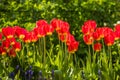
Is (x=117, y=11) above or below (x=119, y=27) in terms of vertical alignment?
below

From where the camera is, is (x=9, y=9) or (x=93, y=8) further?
(x=9, y=9)

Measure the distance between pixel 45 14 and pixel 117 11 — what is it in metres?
1.17

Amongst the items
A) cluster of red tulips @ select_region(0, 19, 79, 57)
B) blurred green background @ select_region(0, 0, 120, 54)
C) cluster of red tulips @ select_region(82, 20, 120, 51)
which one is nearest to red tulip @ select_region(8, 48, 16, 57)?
cluster of red tulips @ select_region(0, 19, 79, 57)

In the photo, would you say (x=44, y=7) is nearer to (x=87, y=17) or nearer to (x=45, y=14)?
(x=45, y=14)

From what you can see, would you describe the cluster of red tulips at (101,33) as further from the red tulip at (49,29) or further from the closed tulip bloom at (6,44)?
the closed tulip bloom at (6,44)

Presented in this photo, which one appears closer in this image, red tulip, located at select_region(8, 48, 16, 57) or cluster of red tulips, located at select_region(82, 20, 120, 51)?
cluster of red tulips, located at select_region(82, 20, 120, 51)

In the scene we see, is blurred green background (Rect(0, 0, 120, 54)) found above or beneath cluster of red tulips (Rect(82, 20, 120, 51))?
beneath

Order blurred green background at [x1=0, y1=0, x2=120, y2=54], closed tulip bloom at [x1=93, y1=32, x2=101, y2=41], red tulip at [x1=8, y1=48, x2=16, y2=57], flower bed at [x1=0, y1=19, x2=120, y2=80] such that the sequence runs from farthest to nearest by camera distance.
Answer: blurred green background at [x1=0, y1=0, x2=120, y2=54]
red tulip at [x1=8, y1=48, x2=16, y2=57]
closed tulip bloom at [x1=93, y1=32, x2=101, y2=41]
flower bed at [x1=0, y1=19, x2=120, y2=80]

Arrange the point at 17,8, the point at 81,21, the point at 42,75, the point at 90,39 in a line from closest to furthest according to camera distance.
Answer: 1. the point at 42,75
2. the point at 90,39
3. the point at 81,21
4. the point at 17,8

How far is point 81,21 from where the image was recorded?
6.00 metres

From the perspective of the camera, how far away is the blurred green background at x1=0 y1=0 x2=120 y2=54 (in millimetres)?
6035

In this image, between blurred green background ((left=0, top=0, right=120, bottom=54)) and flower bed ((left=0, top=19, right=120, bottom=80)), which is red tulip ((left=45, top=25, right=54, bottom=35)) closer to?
flower bed ((left=0, top=19, right=120, bottom=80))

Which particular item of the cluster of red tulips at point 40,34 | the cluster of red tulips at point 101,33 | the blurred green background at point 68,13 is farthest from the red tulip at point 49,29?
the blurred green background at point 68,13

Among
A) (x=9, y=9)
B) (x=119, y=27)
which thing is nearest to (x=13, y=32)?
(x=119, y=27)
